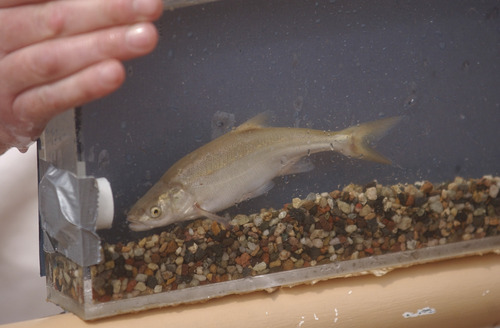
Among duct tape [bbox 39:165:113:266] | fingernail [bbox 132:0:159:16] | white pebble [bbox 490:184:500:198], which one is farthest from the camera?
white pebble [bbox 490:184:500:198]

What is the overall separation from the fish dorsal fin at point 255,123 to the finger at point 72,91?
159 millimetres

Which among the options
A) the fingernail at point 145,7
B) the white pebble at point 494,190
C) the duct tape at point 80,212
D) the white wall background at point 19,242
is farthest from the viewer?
the white wall background at point 19,242

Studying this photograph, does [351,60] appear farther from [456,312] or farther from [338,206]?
[456,312]

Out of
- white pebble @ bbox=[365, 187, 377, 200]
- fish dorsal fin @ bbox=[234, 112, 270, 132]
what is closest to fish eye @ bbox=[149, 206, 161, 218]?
fish dorsal fin @ bbox=[234, 112, 270, 132]

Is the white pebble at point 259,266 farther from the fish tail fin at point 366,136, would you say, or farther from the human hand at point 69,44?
the human hand at point 69,44

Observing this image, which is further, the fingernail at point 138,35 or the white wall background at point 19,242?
the white wall background at point 19,242

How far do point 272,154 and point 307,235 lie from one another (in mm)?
94

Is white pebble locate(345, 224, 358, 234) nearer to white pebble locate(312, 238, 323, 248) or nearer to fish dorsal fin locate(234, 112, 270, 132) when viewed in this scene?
white pebble locate(312, 238, 323, 248)

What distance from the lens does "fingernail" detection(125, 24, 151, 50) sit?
557 millimetres

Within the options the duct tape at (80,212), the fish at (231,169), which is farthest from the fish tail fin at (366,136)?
the duct tape at (80,212)

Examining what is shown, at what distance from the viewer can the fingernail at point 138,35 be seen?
1.83ft

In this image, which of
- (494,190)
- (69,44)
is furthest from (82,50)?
(494,190)

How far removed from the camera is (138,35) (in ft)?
1.83

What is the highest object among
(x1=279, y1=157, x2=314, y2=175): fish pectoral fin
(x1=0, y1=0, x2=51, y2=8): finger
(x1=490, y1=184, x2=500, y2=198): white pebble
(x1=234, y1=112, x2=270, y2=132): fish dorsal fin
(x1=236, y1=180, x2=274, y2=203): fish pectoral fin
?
(x1=0, y1=0, x2=51, y2=8): finger
